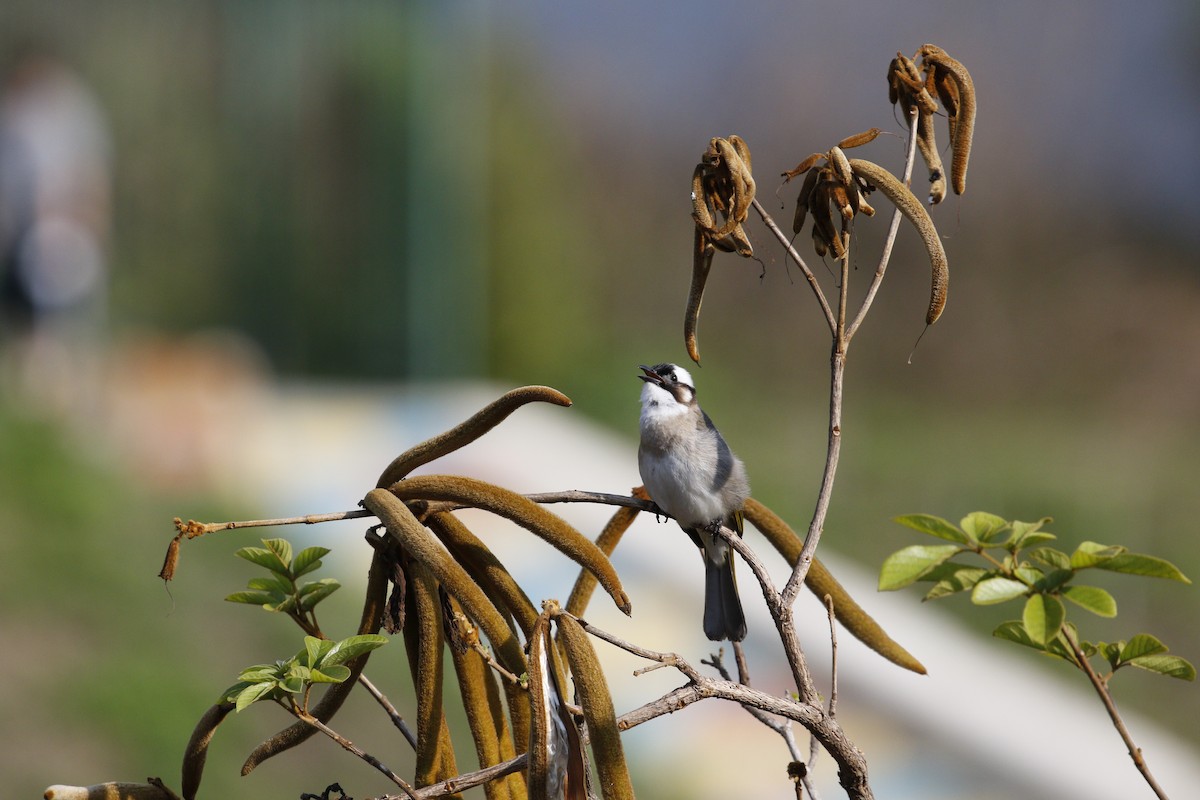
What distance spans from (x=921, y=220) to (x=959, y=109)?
135 millimetres

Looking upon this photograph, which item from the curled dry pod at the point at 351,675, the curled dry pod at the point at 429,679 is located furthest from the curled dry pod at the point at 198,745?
the curled dry pod at the point at 429,679

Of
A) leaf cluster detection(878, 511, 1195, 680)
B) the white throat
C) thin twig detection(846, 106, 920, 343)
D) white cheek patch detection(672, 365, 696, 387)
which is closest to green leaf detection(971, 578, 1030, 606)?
leaf cluster detection(878, 511, 1195, 680)

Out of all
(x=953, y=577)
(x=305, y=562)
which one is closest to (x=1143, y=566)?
(x=953, y=577)

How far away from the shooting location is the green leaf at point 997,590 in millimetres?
982

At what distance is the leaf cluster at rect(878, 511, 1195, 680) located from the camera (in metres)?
0.98

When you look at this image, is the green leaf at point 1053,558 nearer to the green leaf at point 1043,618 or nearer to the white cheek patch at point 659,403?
the green leaf at point 1043,618

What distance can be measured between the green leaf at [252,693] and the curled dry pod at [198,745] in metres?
0.05

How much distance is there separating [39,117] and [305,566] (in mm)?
6533

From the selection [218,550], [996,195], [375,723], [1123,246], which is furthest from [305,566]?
[1123,246]

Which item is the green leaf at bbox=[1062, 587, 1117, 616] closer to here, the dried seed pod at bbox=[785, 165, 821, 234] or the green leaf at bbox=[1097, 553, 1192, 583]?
the green leaf at bbox=[1097, 553, 1192, 583]

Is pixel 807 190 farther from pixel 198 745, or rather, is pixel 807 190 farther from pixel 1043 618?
pixel 198 745

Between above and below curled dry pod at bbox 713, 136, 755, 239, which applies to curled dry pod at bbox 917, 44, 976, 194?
above

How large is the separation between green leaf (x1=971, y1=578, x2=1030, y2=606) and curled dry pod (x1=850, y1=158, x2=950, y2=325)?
23cm

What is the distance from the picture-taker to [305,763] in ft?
13.3
